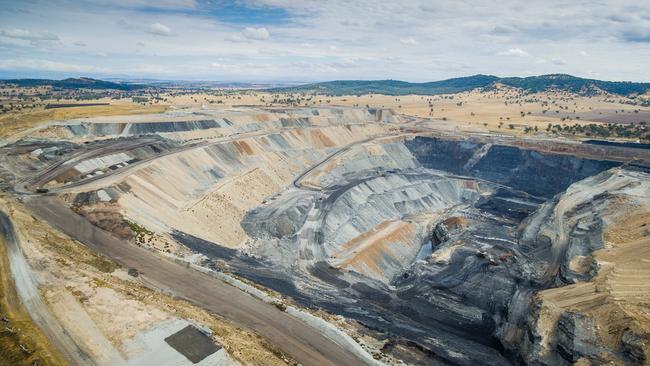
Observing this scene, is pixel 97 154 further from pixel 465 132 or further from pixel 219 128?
pixel 465 132

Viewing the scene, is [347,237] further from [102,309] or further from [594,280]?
[102,309]

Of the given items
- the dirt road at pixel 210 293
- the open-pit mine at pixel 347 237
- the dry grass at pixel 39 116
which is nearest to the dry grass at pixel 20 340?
the open-pit mine at pixel 347 237

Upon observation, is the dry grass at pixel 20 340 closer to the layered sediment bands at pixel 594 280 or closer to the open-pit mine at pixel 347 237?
the open-pit mine at pixel 347 237

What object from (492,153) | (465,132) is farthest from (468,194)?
(465,132)

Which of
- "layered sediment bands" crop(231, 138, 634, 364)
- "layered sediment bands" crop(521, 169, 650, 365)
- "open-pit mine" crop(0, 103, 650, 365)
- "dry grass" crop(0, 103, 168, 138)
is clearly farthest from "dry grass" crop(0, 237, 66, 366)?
"dry grass" crop(0, 103, 168, 138)

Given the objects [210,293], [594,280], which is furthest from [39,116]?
[594,280]
